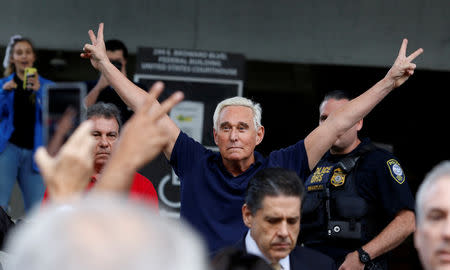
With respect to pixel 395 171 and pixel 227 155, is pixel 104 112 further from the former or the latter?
pixel 395 171

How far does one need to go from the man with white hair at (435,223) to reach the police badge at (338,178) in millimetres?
2169

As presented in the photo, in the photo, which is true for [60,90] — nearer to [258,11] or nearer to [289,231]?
[289,231]

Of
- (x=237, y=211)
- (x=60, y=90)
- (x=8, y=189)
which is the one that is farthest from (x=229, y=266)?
(x=8, y=189)

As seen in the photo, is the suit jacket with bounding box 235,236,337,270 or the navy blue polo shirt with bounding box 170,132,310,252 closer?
the suit jacket with bounding box 235,236,337,270

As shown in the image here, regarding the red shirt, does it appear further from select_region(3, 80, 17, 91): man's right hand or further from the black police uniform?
select_region(3, 80, 17, 91): man's right hand

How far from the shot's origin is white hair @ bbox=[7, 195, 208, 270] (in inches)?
48.9

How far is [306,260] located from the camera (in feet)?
10.5

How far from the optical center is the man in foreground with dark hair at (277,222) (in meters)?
3.06

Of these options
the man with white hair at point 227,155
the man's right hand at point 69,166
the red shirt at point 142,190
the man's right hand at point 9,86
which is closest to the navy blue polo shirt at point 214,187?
the man with white hair at point 227,155

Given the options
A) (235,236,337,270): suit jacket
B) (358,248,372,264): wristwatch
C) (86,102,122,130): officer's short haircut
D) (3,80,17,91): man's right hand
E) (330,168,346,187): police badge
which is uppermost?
(3,80,17,91): man's right hand

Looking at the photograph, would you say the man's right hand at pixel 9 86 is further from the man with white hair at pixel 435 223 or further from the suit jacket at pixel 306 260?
the man with white hair at pixel 435 223

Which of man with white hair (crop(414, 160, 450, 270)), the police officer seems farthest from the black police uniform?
man with white hair (crop(414, 160, 450, 270))

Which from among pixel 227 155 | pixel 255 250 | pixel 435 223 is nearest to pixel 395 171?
pixel 227 155

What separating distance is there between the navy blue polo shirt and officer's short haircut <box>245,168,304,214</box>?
34 centimetres
